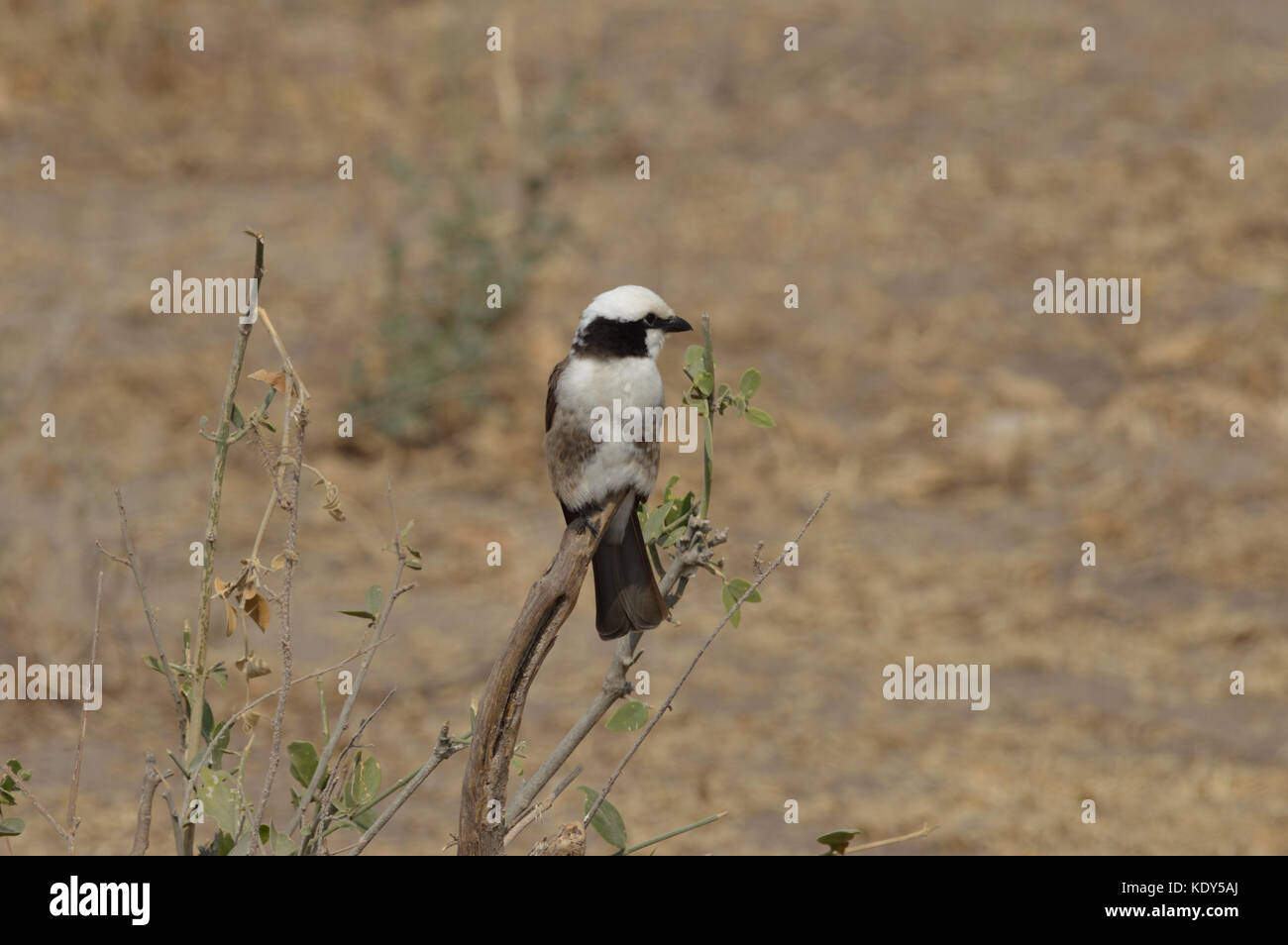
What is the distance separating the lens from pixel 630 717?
262 cm

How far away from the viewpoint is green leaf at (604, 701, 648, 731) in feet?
8.58

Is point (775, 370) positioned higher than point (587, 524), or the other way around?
point (775, 370)

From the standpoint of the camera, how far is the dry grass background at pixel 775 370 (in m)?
5.53

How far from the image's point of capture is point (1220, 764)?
550 centimetres

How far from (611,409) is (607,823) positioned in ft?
2.91

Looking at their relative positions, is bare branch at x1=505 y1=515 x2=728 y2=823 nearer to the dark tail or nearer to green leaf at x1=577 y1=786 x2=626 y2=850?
A: green leaf at x1=577 y1=786 x2=626 y2=850

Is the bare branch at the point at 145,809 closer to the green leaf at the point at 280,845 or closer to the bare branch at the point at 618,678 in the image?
the green leaf at the point at 280,845

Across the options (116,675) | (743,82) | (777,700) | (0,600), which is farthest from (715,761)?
(743,82)

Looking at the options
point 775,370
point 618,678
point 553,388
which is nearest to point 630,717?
point 618,678

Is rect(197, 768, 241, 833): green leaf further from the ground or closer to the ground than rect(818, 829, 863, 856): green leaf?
further from the ground

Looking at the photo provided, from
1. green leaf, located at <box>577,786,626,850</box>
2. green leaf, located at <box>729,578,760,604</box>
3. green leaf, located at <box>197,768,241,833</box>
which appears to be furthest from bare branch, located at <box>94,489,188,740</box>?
green leaf, located at <box>729,578,760,604</box>

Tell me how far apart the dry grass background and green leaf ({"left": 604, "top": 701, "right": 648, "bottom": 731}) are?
8.18 feet

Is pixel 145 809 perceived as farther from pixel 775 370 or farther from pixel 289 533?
pixel 775 370

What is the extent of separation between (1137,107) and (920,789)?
6836 mm
